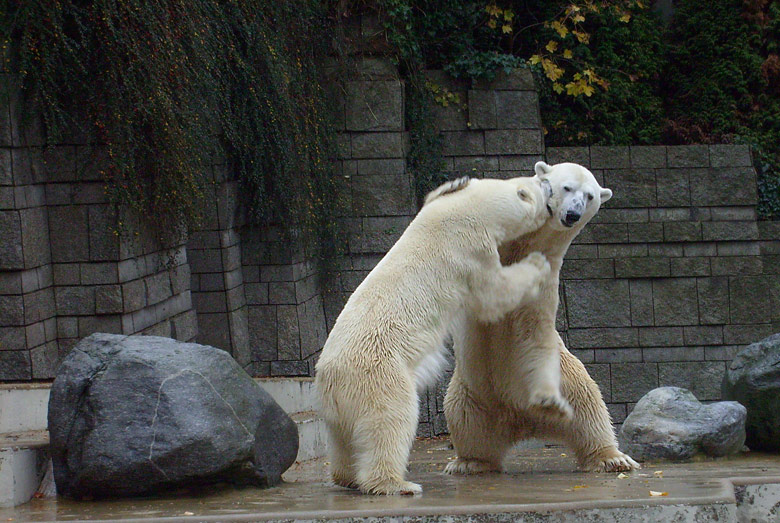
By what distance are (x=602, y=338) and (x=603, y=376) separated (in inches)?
13.9

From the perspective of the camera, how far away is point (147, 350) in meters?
4.04

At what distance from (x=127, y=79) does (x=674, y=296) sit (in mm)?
5546

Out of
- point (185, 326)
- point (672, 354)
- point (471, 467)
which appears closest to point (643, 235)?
point (672, 354)

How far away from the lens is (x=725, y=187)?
875 centimetres

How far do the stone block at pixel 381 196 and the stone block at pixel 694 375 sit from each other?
2880 mm

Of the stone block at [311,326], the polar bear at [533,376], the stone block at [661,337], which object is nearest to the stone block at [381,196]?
the stone block at [311,326]

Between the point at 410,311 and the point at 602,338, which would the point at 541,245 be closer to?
the point at 410,311

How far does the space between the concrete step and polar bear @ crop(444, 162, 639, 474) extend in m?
2.05

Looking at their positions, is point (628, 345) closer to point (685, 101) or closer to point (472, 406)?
point (685, 101)

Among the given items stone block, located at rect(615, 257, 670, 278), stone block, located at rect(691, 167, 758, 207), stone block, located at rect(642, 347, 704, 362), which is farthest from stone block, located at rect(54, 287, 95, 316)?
stone block, located at rect(691, 167, 758, 207)

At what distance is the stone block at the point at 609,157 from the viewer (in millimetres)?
8750

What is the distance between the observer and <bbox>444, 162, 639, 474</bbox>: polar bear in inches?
181

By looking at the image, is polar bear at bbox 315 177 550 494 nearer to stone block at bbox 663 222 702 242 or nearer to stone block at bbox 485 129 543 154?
stone block at bbox 485 129 543 154

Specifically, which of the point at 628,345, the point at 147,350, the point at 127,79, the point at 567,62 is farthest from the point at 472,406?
the point at 567,62
